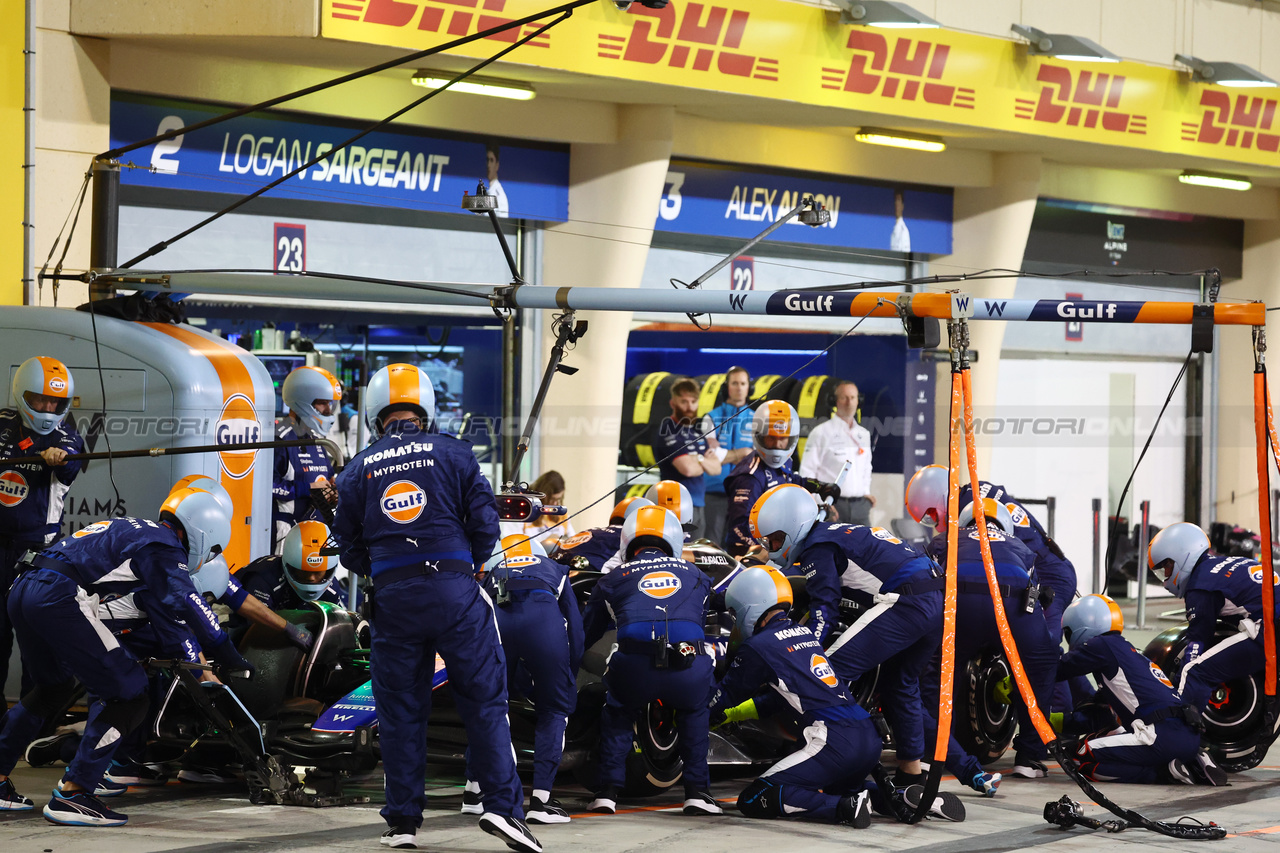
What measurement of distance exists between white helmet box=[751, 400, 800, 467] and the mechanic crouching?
320 centimetres

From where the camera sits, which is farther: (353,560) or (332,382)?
(332,382)

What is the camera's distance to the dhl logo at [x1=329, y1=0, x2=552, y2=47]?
35.8 feet

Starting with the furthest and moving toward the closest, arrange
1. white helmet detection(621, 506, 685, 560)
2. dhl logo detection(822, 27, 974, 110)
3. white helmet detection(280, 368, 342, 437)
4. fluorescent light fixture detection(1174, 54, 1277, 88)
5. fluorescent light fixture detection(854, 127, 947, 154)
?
fluorescent light fixture detection(1174, 54, 1277, 88) → fluorescent light fixture detection(854, 127, 947, 154) → dhl logo detection(822, 27, 974, 110) → white helmet detection(280, 368, 342, 437) → white helmet detection(621, 506, 685, 560)

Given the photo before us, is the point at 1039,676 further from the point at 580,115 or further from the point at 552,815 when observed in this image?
the point at 580,115

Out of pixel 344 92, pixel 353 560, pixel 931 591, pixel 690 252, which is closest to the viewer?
pixel 353 560

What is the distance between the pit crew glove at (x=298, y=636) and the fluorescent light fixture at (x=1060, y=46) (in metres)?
9.52

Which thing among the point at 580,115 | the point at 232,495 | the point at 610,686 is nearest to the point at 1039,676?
the point at 610,686

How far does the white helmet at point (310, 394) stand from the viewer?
10570 millimetres

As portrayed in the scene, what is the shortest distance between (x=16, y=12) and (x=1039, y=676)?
7979 millimetres

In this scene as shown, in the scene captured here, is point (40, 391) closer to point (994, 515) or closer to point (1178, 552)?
point (994, 515)

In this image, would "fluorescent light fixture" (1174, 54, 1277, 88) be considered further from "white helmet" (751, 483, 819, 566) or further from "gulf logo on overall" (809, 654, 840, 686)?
"gulf logo on overall" (809, 654, 840, 686)

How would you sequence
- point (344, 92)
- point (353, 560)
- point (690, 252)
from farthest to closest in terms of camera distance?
point (690, 252), point (344, 92), point (353, 560)

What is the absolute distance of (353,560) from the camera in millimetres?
6797

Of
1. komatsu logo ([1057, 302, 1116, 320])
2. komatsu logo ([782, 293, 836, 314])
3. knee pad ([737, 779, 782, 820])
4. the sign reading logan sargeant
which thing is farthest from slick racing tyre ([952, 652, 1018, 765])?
the sign reading logan sargeant
